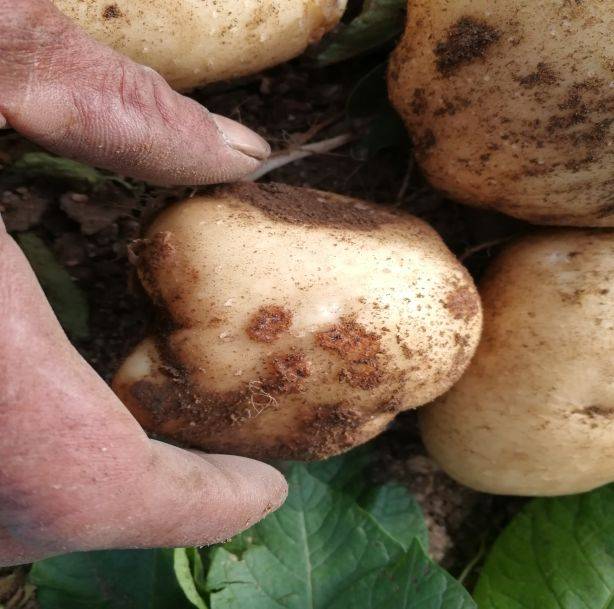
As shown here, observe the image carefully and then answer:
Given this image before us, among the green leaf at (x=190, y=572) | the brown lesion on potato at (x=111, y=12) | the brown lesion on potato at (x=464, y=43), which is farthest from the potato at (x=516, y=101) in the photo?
the green leaf at (x=190, y=572)

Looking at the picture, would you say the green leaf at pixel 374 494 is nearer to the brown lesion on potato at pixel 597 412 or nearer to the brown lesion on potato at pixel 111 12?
the brown lesion on potato at pixel 597 412

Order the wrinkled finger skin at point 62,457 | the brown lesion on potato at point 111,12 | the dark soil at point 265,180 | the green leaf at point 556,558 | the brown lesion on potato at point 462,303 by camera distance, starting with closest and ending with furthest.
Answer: the wrinkled finger skin at point 62,457
the brown lesion on potato at point 111,12
the brown lesion on potato at point 462,303
the dark soil at point 265,180
the green leaf at point 556,558

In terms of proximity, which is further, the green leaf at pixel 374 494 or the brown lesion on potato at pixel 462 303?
the green leaf at pixel 374 494

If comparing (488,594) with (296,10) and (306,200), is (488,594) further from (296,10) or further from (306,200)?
(296,10)

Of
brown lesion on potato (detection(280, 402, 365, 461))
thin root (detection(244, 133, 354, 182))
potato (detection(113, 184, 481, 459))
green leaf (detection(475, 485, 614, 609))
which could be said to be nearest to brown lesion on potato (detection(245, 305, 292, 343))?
potato (detection(113, 184, 481, 459))

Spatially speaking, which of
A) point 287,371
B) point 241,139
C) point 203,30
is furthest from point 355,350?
point 203,30

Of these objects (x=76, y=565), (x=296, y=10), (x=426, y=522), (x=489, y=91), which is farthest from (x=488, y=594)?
(x=296, y=10)

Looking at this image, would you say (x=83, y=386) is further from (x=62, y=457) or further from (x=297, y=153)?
(x=297, y=153)
